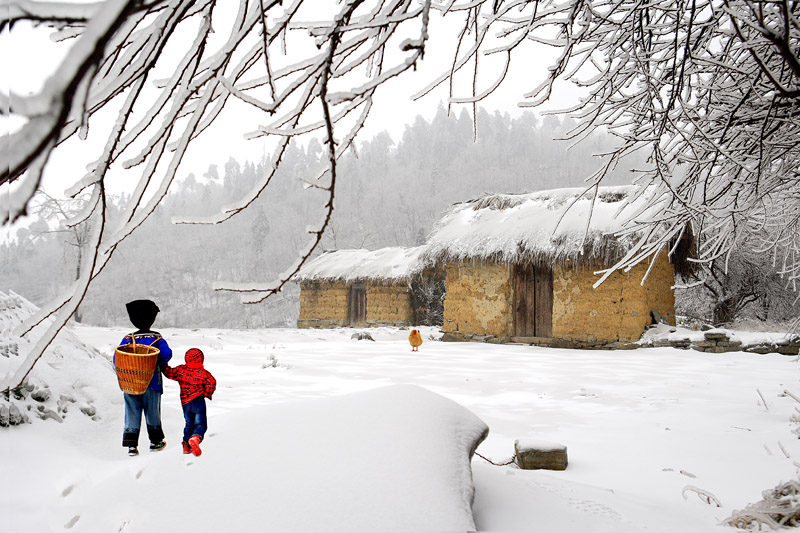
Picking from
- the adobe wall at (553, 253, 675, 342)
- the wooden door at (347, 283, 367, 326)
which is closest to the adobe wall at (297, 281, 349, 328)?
the wooden door at (347, 283, 367, 326)

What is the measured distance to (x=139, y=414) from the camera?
161cm

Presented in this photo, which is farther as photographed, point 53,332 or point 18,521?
point 18,521

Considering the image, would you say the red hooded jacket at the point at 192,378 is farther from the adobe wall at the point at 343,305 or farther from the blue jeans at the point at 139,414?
the adobe wall at the point at 343,305

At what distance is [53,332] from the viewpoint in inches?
28.3

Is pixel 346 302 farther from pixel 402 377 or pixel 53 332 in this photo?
pixel 53 332

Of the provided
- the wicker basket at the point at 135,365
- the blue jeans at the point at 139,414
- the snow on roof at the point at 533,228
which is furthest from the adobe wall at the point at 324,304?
the wicker basket at the point at 135,365

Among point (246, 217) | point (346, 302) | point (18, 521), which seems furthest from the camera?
point (246, 217)

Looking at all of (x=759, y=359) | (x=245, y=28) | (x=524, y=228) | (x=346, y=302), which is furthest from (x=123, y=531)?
(x=346, y=302)

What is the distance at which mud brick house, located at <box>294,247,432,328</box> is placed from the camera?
632 inches

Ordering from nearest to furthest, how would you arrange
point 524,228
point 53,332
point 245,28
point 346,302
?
point 53,332 < point 245,28 < point 524,228 < point 346,302

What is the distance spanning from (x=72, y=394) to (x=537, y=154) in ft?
256

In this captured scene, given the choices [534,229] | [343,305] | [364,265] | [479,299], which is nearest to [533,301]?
[479,299]

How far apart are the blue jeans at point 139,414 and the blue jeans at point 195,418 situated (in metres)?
0.19

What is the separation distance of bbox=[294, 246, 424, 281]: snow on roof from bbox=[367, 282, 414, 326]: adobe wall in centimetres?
48
